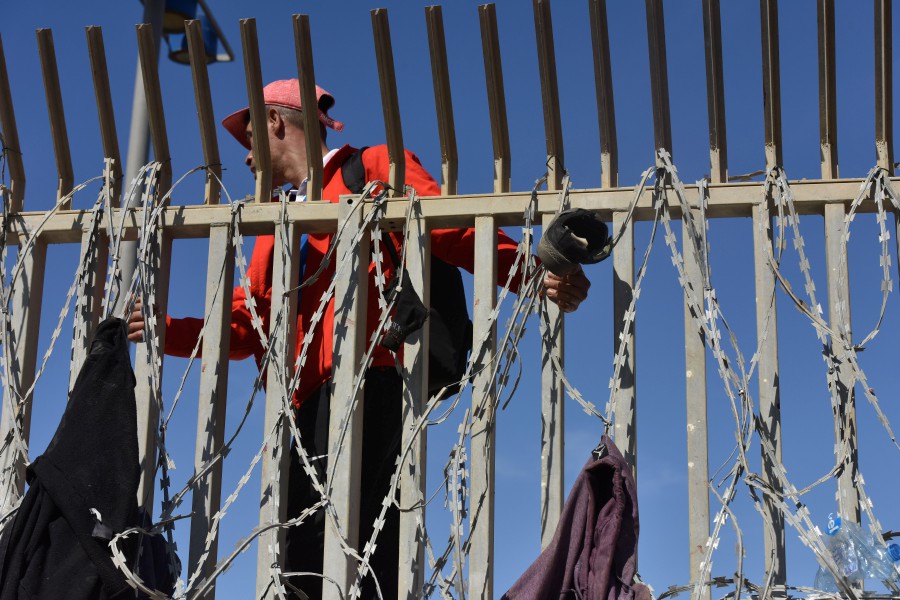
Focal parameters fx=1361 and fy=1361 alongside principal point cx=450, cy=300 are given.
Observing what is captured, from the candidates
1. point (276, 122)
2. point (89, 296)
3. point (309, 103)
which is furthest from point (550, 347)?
point (276, 122)

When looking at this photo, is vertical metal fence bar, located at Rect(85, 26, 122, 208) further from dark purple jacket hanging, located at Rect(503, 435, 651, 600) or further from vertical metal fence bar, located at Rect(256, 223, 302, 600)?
dark purple jacket hanging, located at Rect(503, 435, 651, 600)

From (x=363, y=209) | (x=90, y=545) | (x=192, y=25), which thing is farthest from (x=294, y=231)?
(x=90, y=545)

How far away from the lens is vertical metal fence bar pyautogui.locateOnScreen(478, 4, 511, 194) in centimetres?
404

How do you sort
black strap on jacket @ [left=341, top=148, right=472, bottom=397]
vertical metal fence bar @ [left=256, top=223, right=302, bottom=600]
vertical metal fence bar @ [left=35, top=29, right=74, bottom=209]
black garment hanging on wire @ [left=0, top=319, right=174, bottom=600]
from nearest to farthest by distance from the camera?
black garment hanging on wire @ [left=0, top=319, right=174, bottom=600]
vertical metal fence bar @ [left=256, top=223, right=302, bottom=600]
black strap on jacket @ [left=341, top=148, right=472, bottom=397]
vertical metal fence bar @ [left=35, top=29, right=74, bottom=209]

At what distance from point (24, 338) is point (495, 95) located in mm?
1634

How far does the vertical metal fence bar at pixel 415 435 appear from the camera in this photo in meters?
3.69

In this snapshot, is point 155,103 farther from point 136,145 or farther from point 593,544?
point 593,544

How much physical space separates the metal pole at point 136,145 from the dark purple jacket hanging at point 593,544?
150 centimetres

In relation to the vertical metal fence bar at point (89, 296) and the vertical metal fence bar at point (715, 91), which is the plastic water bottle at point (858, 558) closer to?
the vertical metal fence bar at point (715, 91)

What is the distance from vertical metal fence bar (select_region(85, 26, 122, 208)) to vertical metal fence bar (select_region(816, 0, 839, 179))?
219cm

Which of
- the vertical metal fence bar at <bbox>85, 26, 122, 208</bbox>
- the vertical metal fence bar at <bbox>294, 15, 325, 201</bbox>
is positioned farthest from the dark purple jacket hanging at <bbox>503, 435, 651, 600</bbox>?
the vertical metal fence bar at <bbox>85, 26, 122, 208</bbox>

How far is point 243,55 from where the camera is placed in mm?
4164

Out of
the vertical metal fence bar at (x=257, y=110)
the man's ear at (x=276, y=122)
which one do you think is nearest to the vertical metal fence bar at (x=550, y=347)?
the vertical metal fence bar at (x=257, y=110)

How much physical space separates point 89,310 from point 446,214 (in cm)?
114
